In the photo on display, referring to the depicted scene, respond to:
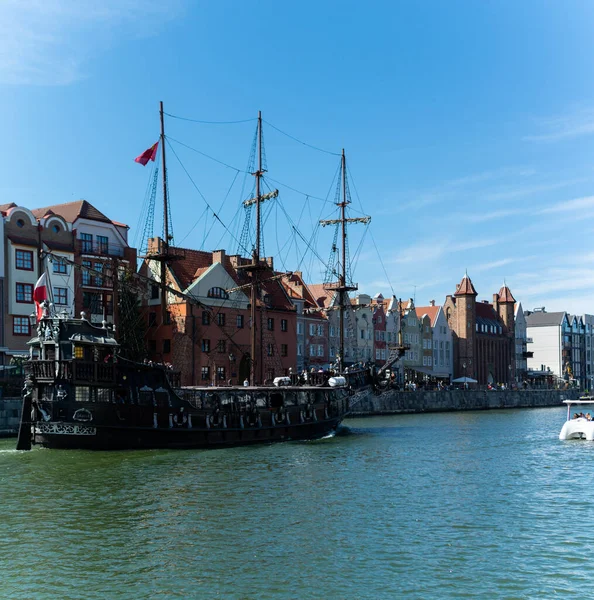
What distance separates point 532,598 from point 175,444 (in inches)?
1235

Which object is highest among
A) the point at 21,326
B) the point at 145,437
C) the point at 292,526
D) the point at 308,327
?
the point at 308,327

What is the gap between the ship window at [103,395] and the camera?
4472 centimetres

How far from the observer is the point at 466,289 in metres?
139

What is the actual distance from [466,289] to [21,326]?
88667 mm

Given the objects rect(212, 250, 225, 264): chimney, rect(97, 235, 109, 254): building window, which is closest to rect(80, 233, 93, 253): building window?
rect(97, 235, 109, 254): building window

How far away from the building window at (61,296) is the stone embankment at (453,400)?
95.9 feet

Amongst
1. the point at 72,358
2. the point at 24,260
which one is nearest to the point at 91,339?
the point at 72,358

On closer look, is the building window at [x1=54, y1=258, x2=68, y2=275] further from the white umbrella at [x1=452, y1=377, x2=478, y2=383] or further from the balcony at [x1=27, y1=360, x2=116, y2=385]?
the white umbrella at [x1=452, y1=377, x2=478, y2=383]

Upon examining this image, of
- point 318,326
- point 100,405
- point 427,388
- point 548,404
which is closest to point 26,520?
point 100,405

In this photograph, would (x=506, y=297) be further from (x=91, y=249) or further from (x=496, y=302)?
(x=91, y=249)

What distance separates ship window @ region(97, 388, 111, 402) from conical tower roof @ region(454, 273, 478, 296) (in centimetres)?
10183

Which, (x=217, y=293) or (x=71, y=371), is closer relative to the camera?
(x=71, y=371)

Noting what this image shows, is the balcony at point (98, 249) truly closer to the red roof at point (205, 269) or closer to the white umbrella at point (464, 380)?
the red roof at point (205, 269)

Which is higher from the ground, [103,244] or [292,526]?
[103,244]
